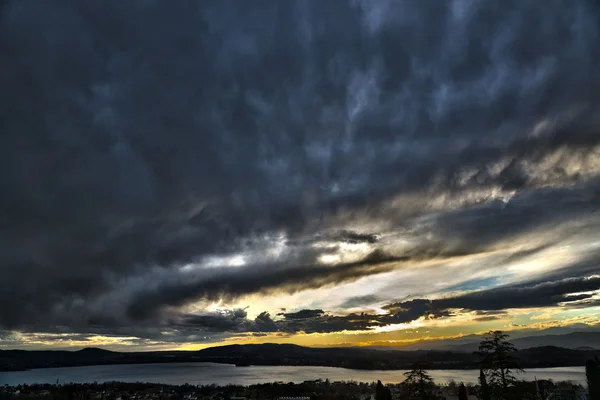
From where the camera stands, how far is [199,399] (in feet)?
301

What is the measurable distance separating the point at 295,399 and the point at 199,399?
2441cm

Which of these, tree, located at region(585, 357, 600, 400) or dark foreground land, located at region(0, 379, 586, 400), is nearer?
tree, located at region(585, 357, 600, 400)

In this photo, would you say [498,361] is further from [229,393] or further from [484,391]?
[229,393]

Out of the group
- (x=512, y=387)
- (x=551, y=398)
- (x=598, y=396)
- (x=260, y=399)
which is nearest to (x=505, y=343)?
(x=512, y=387)

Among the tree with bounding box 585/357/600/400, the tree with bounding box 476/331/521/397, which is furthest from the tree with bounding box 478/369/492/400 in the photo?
the tree with bounding box 585/357/600/400

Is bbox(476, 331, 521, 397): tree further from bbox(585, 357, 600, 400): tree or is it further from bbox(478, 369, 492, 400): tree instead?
bbox(585, 357, 600, 400): tree

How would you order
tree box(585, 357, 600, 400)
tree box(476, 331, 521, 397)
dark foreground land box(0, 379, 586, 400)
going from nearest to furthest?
1. tree box(476, 331, 521, 397)
2. tree box(585, 357, 600, 400)
3. dark foreground land box(0, 379, 586, 400)

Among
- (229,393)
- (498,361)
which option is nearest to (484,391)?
(498,361)

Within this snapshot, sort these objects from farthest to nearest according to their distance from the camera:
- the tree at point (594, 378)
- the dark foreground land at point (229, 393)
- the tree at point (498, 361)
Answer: the dark foreground land at point (229, 393)
the tree at point (594, 378)
the tree at point (498, 361)

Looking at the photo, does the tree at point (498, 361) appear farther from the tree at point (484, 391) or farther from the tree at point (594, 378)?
the tree at point (594, 378)

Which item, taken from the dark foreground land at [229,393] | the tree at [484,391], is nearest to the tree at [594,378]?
the dark foreground land at [229,393]

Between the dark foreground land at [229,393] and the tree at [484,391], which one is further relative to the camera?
the dark foreground land at [229,393]

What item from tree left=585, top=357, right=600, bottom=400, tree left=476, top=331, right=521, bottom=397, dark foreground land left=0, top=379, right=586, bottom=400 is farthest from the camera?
dark foreground land left=0, top=379, right=586, bottom=400

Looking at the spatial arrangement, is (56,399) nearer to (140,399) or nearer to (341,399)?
(140,399)
